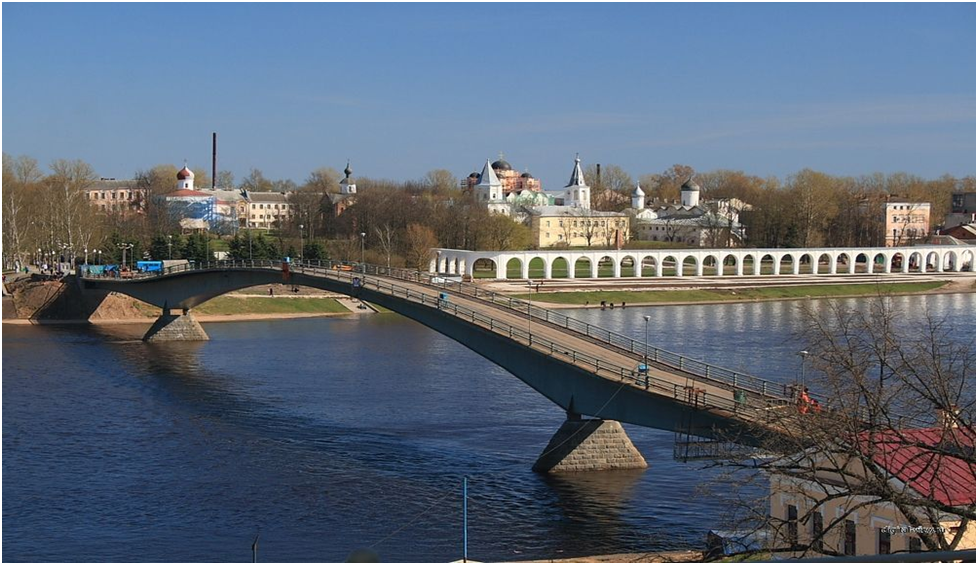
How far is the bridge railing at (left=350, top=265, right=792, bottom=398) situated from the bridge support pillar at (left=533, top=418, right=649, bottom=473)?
8.32 ft

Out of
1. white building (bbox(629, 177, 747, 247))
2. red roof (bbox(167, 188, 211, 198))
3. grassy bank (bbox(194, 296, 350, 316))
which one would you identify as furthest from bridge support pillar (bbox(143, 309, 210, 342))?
white building (bbox(629, 177, 747, 247))

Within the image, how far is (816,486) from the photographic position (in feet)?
65.0

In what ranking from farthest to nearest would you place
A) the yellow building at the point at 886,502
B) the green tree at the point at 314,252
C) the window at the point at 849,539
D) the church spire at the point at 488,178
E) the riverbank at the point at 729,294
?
the church spire at the point at 488,178
the green tree at the point at 314,252
the riverbank at the point at 729,294
the window at the point at 849,539
the yellow building at the point at 886,502

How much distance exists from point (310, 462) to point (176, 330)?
30.0 metres

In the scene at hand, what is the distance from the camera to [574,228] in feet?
385

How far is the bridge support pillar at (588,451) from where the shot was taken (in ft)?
98.6

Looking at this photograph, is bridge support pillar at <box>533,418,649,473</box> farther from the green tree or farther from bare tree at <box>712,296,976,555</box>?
the green tree

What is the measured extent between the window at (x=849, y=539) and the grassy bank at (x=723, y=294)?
56.2m

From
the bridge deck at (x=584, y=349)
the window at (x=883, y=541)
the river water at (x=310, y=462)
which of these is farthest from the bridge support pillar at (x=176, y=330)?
the window at (x=883, y=541)

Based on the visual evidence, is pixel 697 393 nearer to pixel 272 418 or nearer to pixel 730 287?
pixel 272 418

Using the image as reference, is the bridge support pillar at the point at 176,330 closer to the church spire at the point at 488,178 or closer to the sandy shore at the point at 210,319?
the sandy shore at the point at 210,319

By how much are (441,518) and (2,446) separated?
1339 cm

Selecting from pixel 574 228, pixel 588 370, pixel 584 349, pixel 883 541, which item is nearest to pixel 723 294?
pixel 574 228

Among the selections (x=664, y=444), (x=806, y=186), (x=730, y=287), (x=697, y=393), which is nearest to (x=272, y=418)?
(x=664, y=444)
